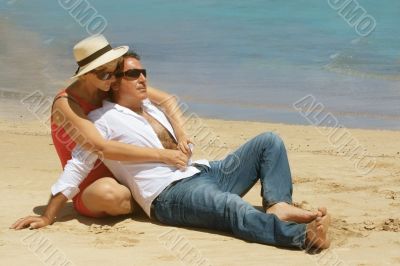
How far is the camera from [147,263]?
4.91 m

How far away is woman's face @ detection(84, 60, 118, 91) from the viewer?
218 inches

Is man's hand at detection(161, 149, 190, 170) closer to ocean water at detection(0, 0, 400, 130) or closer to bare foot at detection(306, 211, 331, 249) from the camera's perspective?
bare foot at detection(306, 211, 331, 249)

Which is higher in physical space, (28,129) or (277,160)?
(277,160)

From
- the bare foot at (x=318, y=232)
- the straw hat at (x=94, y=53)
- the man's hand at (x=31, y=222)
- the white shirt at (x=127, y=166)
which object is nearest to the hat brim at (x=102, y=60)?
the straw hat at (x=94, y=53)

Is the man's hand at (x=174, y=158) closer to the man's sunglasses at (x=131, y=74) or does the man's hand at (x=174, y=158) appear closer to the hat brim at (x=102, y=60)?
the man's sunglasses at (x=131, y=74)

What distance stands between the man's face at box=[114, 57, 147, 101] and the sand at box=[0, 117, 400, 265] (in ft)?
2.70

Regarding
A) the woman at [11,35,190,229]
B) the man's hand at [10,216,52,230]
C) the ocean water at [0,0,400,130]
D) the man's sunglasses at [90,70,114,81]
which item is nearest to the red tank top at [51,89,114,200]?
the woman at [11,35,190,229]

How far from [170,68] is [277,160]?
25.9 feet

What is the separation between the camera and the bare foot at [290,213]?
5.34 meters

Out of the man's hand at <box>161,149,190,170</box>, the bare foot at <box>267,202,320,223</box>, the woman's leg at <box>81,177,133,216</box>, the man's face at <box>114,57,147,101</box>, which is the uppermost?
the man's face at <box>114,57,147,101</box>

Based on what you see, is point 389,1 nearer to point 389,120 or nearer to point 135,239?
point 389,120

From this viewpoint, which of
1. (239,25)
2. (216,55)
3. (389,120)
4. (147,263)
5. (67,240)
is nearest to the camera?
(147,263)

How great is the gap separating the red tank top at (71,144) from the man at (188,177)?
0.07 metres

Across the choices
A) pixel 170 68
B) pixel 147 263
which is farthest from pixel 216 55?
pixel 147 263
